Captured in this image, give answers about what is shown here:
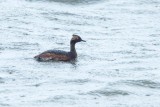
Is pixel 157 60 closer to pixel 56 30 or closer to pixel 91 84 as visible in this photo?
pixel 91 84

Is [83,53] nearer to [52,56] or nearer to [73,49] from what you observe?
[73,49]

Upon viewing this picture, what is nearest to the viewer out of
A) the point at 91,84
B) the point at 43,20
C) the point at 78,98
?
the point at 78,98

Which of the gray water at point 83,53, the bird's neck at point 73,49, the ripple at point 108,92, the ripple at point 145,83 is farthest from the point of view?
the bird's neck at point 73,49

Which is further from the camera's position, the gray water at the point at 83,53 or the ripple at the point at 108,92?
the ripple at the point at 108,92

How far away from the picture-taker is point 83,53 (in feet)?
79.5

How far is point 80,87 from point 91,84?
1.46ft

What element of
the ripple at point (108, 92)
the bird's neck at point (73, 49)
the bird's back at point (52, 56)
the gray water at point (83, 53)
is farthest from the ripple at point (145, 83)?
the bird's neck at point (73, 49)

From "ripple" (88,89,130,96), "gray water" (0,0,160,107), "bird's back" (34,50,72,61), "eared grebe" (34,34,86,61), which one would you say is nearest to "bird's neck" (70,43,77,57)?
"eared grebe" (34,34,86,61)

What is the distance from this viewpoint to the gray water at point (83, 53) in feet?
61.6

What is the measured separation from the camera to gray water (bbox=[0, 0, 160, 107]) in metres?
18.8

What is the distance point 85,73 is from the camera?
21.2m

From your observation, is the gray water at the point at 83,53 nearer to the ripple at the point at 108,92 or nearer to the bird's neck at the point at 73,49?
the ripple at the point at 108,92

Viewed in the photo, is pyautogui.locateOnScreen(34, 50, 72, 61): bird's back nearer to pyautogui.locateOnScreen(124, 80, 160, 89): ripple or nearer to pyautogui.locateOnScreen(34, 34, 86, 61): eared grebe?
pyautogui.locateOnScreen(34, 34, 86, 61): eared grebe

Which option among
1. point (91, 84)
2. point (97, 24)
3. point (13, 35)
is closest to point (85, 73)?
point (91, 84)
